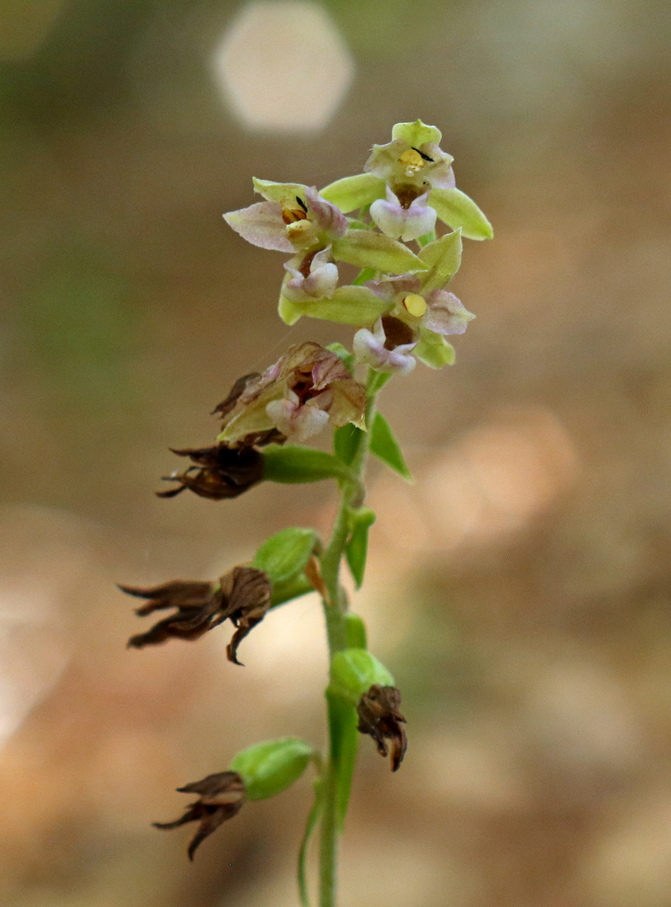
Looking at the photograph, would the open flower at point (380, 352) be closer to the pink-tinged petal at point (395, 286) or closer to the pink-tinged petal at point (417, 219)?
the pink-tinged petal at point (395, 286)

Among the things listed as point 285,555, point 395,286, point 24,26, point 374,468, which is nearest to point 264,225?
point 395,286

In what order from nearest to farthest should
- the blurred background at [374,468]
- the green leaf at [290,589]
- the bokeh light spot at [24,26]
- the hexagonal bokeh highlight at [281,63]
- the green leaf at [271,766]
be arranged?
the green leaf at [290,589]
the green leaf at [271,766]
the blurred background at [374,468]
the hexagonal bokeh highlight at [281,63]
the bokeh light spot at [24,26]

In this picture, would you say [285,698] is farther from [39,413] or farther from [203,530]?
[39,413]

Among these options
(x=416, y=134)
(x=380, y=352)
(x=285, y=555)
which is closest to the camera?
(x=380, y=352)

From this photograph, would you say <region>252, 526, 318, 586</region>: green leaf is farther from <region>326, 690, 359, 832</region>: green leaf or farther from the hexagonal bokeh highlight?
the hexagonal bokeh highlight

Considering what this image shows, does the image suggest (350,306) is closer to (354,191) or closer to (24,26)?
(354,191)

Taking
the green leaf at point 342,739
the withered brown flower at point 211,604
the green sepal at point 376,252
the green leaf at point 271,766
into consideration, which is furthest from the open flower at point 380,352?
the green leaf at point 271,766
